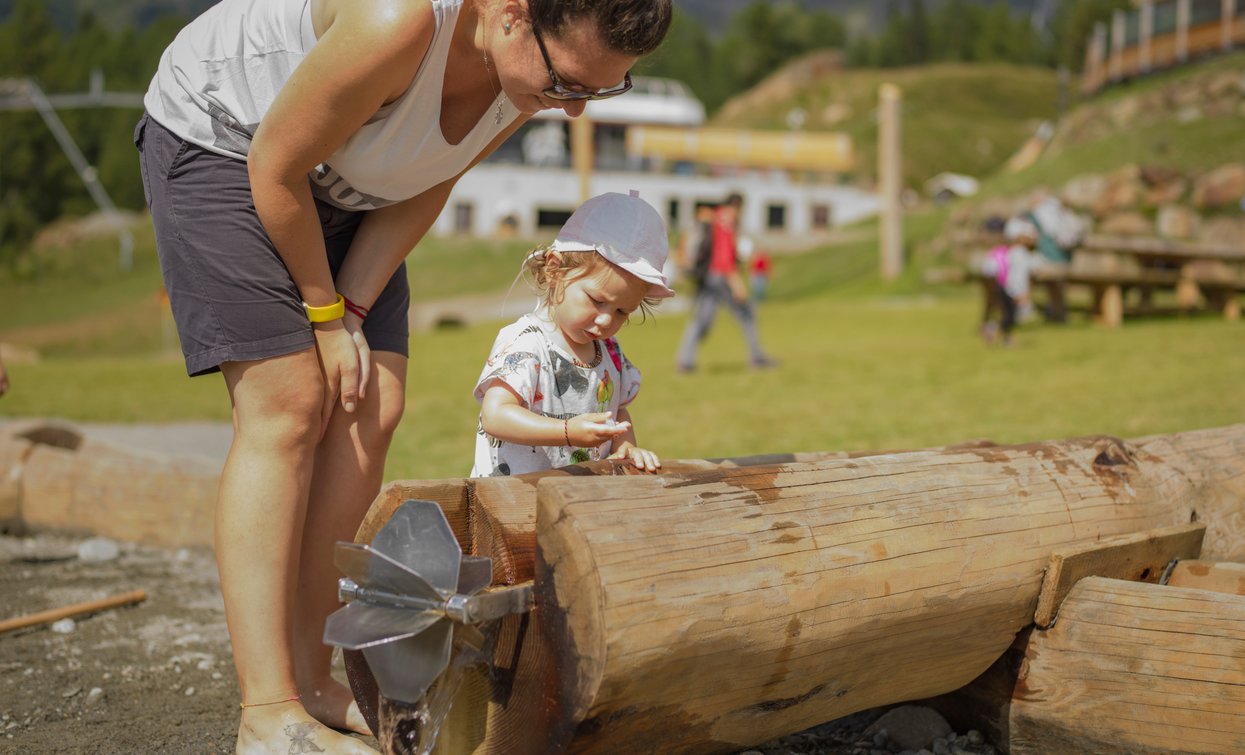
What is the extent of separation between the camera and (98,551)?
507 cm

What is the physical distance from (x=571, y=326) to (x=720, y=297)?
30.2ft

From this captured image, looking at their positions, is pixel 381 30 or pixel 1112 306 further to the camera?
pixel 1112 306

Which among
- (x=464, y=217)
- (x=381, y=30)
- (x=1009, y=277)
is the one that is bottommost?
(x=464, y=217)

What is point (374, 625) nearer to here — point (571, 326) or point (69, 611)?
point (571, 326)

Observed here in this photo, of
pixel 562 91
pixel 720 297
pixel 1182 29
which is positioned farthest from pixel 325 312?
pixel 1182 29

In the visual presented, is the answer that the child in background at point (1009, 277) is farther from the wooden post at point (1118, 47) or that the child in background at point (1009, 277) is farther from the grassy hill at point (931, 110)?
the grassy hill at point (931, 110)

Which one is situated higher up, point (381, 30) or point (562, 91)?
point (381, 30)

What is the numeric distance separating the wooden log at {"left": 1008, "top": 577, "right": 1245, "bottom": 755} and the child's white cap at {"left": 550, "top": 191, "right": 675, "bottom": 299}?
3.95 ft

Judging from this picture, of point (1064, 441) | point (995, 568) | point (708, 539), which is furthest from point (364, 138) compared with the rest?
point (1064, 441)

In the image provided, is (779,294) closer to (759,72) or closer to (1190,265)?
(1190,265)

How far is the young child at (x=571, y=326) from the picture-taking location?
9.59 feet

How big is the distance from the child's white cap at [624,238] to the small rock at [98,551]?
301 cm

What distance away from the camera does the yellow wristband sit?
2656 millimetres

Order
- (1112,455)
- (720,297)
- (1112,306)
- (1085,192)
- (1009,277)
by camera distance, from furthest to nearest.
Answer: (1085,192)
(1112,306)
(1009,277)
(720,297)
(1112,455)
